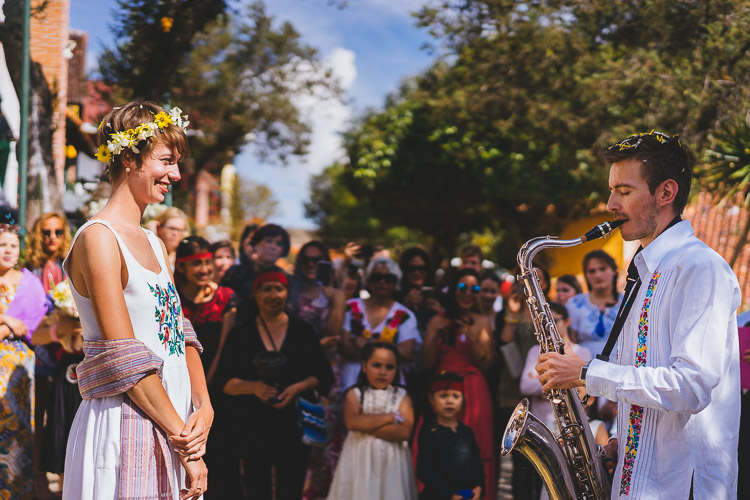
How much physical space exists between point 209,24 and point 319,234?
42908mm

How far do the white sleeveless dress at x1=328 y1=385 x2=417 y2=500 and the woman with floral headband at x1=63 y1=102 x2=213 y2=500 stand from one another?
2543mm

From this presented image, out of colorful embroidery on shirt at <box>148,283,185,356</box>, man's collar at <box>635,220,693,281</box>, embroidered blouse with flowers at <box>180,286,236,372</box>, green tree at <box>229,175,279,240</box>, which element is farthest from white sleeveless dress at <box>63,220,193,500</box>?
green tree at <box>229,175,279,240</box>

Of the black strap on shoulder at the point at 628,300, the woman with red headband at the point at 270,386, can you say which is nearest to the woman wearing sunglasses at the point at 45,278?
the woman with red headband at the point at 270,386

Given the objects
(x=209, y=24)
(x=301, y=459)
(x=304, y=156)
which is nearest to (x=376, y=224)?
(x=304, y=156)

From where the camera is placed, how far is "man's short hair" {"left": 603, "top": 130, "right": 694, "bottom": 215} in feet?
8.62

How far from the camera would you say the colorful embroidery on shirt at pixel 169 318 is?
102 inches

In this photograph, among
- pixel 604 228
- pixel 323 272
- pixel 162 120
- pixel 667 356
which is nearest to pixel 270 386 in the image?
pixel 323 272

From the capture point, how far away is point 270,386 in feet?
16.2

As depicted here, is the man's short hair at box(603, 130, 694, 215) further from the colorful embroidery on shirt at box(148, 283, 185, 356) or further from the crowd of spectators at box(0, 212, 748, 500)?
the crowd of spectators at box(0, 212, 748, 500)

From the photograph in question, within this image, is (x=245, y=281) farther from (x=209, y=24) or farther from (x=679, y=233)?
(x=679, y=233)

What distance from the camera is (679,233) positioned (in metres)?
2.59

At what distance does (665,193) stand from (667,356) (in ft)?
1.94

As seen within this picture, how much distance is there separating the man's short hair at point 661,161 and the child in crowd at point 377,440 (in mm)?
2923

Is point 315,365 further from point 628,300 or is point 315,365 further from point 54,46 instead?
point 54,46
